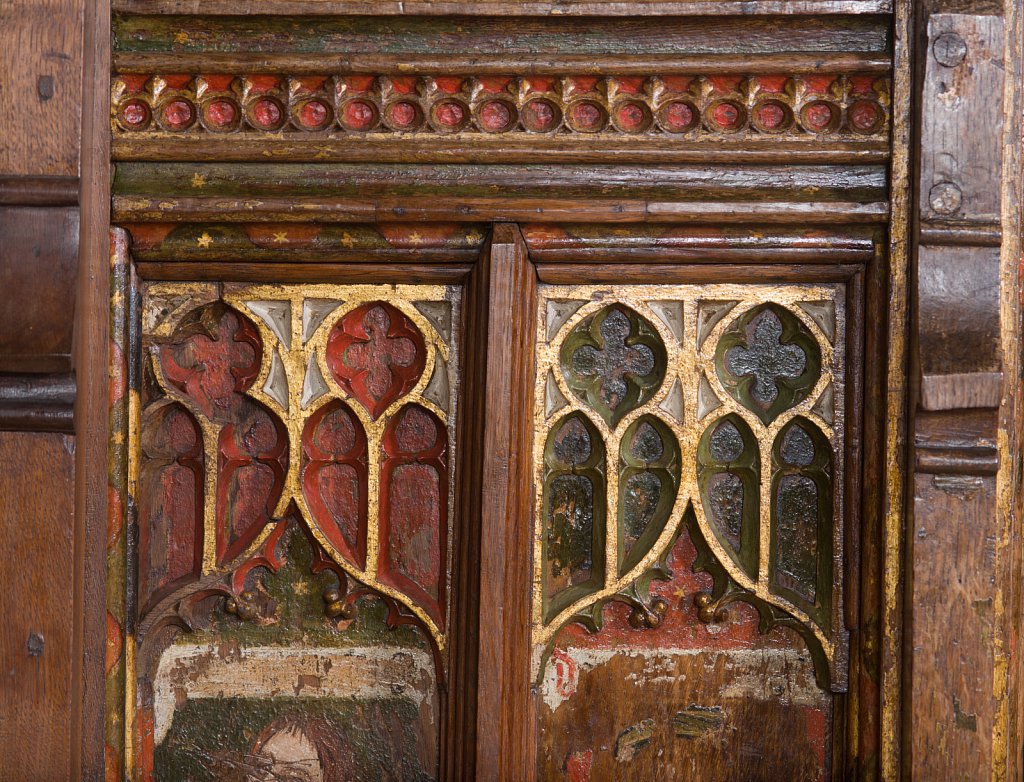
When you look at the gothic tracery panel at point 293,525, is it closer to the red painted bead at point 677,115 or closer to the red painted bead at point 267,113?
the red painted bead at point 267,113

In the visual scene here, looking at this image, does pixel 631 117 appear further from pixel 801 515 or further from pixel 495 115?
pixel 801 515

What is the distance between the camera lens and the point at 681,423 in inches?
54.6

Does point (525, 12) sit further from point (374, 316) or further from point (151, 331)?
point (151, 331)

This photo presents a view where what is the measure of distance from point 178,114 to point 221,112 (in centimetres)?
6

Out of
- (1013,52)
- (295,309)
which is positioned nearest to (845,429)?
(1013,52)

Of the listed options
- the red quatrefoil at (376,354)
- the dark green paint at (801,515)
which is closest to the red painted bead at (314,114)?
the red quatrefoil at (376,354)

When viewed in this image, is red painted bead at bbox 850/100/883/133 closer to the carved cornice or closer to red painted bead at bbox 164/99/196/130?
the carved cornice

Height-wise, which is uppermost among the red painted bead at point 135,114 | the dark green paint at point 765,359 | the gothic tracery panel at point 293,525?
the red painted bead at point 135,114

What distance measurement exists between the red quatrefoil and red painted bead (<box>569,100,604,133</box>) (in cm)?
39

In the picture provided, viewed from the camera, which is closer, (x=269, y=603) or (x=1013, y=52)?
(x=1013, y=52)

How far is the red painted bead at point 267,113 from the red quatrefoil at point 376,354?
0.31m

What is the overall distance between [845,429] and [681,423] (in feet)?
0.81

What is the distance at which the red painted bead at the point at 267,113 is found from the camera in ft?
4.53

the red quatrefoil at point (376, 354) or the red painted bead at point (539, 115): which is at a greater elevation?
the red painted bead at point (539, 115)
